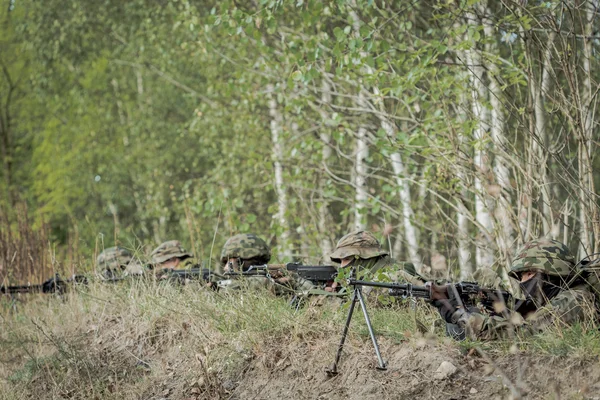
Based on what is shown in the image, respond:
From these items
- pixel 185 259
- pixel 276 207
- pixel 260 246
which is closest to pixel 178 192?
pixel 276 207

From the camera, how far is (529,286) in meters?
6.03

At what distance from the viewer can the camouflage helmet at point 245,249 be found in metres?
8.53

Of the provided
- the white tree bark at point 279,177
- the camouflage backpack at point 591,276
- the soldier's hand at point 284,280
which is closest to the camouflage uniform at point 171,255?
the white tree bark at point 279,177

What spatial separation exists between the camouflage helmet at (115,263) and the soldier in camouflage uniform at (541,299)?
154 inches

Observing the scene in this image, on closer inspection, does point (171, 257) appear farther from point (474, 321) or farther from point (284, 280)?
point (474, 321)

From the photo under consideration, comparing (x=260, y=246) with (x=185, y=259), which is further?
(x=185, y=259)

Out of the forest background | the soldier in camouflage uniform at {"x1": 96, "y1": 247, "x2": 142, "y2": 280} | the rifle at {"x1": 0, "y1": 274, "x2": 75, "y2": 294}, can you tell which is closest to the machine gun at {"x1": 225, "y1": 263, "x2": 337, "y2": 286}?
the forest background

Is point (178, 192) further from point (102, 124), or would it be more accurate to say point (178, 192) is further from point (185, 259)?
point (185, 259)

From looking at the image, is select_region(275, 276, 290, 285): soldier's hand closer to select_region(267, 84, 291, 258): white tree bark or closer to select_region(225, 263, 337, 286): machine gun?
select_region(225, 263, 337, 286): machine gun

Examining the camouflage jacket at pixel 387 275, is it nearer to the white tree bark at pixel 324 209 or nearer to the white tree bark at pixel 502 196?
the white tree bark at pixel 502 196

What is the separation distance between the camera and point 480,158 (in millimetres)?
7891

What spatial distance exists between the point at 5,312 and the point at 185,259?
84.2 inches

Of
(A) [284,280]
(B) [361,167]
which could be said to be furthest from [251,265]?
(B) [361,167]

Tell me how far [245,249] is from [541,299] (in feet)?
11.4
